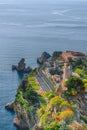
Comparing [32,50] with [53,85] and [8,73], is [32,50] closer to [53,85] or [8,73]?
[8,73]

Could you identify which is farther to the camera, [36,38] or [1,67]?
[36,38]

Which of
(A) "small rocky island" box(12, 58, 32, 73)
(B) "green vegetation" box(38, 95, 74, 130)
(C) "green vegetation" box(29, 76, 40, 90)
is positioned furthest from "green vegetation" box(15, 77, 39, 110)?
(A) "small rocky island" box(12, 58, 32, 73)

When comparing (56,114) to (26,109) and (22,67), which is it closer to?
(26,109)

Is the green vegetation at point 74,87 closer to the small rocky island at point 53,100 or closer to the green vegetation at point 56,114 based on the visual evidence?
the small rocky island at point 53,100

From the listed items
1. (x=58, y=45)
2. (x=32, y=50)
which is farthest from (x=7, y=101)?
(x=58, y=45)

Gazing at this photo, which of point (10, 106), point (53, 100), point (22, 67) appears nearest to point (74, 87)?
point (53, 100)

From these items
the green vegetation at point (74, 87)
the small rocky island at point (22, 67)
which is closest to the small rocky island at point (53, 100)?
the green vegetation at point (74, 87)

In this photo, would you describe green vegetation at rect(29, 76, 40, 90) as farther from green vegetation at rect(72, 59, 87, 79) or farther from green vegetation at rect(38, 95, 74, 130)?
green vegetation at rect(38, 95, 74, 130)

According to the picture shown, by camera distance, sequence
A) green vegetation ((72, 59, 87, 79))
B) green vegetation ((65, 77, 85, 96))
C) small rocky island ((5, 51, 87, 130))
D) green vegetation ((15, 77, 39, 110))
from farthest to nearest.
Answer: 1. green vegetation ((72, 59, 87, 79))
2. green vegetation ((15, 77, 39, 110))
3. green vegetation ((65, 77, 85, 96))
4. small rocky island ((5, 51, 87, 130))
